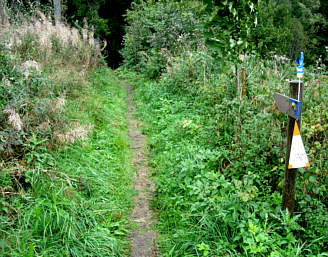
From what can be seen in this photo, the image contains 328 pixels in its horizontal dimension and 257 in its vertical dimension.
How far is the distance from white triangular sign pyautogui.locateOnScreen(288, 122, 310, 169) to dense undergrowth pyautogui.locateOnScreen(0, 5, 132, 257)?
7.14 ft

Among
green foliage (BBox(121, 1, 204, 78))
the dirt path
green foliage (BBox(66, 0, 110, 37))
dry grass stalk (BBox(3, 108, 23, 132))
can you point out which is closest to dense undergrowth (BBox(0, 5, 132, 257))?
dry grass stalk (BBox(3, 108, 23, 132))

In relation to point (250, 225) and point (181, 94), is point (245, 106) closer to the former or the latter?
point (250, 225)

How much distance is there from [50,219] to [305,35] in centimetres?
4318

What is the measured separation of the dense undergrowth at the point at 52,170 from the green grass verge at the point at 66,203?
0.04 ft

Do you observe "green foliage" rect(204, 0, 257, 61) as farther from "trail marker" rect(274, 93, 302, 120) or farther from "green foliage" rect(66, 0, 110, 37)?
"green foliage" rect(66, 0, 110, 37)

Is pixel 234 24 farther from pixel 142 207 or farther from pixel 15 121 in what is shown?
pixel 15 121

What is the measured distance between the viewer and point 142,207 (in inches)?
187

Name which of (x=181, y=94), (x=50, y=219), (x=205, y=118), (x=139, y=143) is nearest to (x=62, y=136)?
(x=50, y=219)

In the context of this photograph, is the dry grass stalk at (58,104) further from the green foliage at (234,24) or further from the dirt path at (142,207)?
the green foliage at (234,24)

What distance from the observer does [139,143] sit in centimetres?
716

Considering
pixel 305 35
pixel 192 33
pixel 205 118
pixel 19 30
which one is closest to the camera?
pixel 205 118

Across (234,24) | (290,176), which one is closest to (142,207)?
(290,176)

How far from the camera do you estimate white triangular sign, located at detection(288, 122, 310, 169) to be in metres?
A: 3.22

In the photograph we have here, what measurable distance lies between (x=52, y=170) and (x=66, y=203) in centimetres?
77
